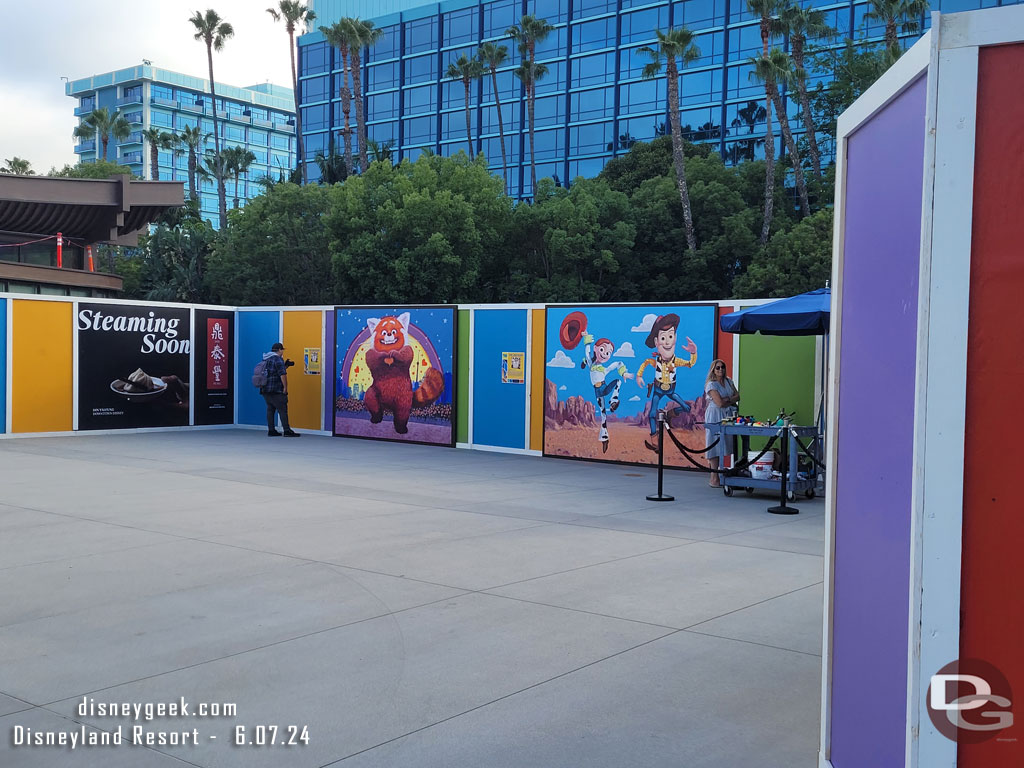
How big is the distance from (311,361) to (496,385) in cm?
534

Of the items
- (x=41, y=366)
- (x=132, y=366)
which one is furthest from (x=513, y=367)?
(x=41, y=366)

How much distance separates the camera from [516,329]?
18.5m

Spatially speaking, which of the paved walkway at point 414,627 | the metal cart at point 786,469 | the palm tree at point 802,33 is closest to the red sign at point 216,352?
the paved walkway at point 414,627

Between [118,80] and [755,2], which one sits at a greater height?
[118,80]

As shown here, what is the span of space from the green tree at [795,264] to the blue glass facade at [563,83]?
2303cm

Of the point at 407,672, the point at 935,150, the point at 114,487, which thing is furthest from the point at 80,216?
the point at 935,150

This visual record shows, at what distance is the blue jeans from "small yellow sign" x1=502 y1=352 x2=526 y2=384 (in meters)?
2.84

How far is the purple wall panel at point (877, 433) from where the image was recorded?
122 inches

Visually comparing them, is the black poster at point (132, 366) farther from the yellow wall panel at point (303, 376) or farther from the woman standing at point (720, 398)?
the woman standing at point (720, 398)

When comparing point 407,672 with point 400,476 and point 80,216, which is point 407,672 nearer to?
point 400,476

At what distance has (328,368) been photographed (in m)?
21.8

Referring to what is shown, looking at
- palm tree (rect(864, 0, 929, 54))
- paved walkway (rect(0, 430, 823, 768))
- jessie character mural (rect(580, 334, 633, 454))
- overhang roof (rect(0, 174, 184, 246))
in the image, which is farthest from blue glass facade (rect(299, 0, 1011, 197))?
paved walkway (rect(0, 430, 823, 768))

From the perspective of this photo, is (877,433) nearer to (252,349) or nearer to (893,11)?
(252,349)

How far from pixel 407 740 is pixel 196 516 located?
6771mm
